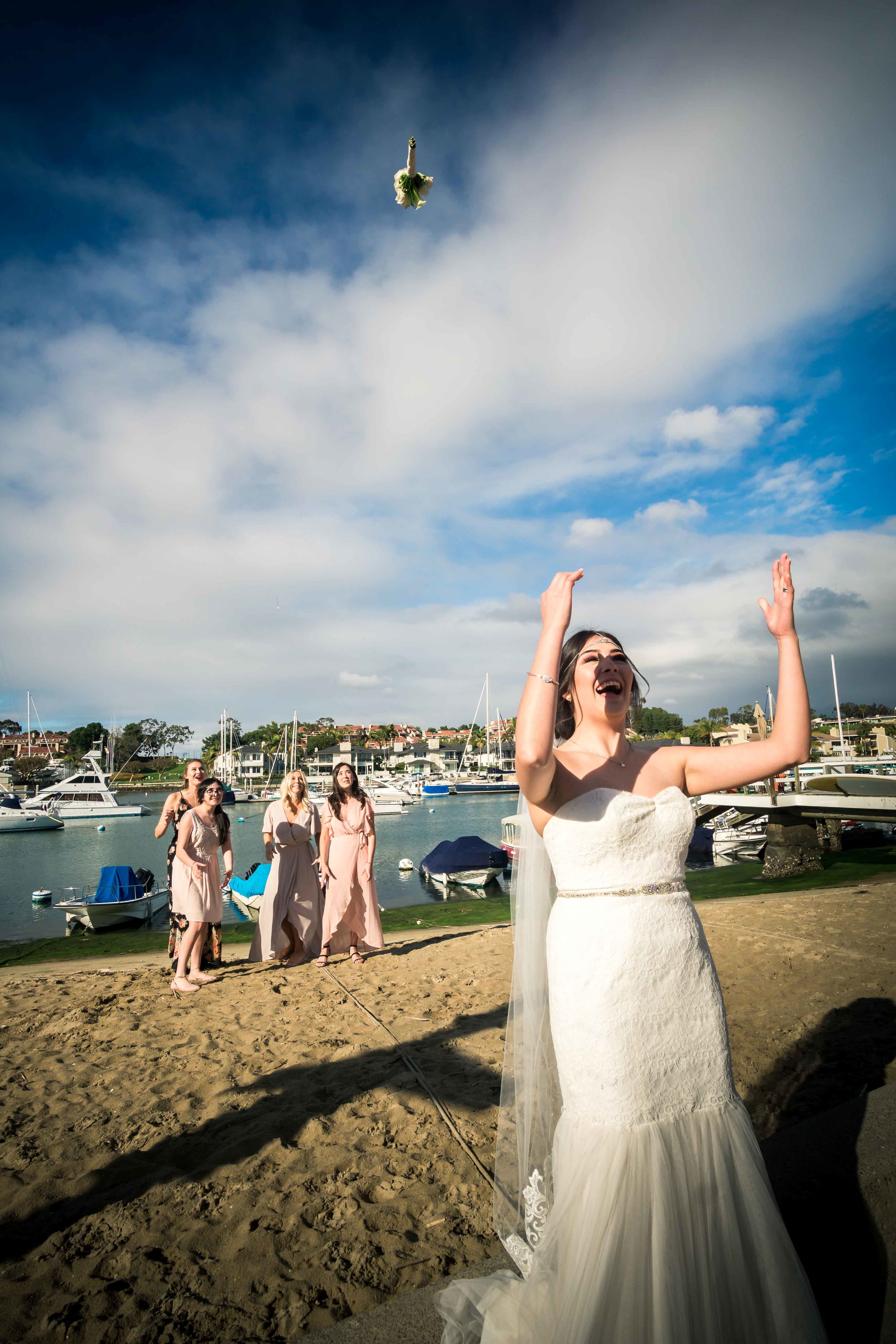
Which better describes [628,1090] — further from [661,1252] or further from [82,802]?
[82,802]

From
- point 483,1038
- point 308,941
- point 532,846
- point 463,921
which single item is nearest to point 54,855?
point 463,921

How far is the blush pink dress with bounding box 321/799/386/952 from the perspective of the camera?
7719 millimetres

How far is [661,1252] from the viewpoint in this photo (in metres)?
1.71

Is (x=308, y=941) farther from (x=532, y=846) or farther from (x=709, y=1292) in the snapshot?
(x=709, y=1292)

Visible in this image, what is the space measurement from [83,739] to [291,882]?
130038mm

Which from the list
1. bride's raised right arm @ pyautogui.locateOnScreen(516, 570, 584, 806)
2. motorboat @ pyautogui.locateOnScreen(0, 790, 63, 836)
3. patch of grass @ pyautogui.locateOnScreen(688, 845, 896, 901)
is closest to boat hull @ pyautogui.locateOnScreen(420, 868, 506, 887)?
patch of grass @ pyautogui.locateOnScreen(688, 845, 896, 901)

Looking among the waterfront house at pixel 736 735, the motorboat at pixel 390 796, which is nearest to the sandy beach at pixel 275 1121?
the waterfront house at pixel 736 735

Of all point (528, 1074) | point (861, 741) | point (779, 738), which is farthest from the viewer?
point (861, 741)

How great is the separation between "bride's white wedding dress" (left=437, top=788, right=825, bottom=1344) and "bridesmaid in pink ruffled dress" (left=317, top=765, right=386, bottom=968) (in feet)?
18.8

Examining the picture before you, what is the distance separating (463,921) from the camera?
1227 cm

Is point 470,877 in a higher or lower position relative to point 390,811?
higher

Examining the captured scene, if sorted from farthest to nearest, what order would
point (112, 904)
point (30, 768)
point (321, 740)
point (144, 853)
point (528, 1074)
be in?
point (321, 740)
point (30, 768)
point (144, 853)
point (112, 904)
point (528, 1074)

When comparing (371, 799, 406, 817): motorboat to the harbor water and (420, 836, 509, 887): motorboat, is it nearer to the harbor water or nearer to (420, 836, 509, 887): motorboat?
the harbor water

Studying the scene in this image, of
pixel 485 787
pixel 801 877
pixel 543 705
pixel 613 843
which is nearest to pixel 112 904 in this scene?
pixel 801 877
